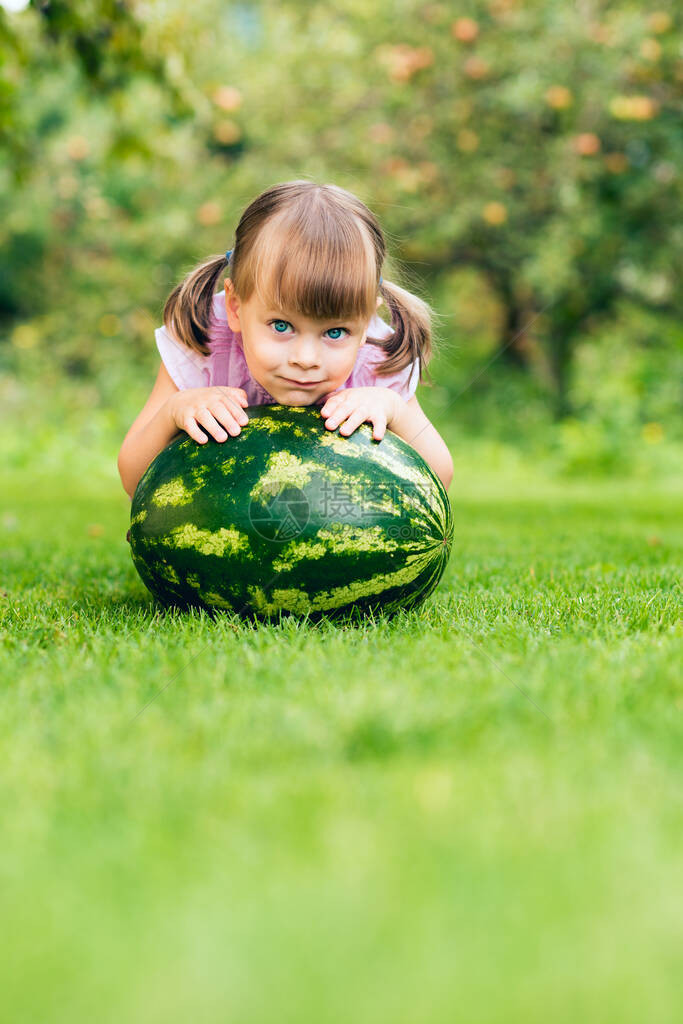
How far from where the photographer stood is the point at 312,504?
271 centimetres

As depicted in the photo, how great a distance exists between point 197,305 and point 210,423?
0.59 meters

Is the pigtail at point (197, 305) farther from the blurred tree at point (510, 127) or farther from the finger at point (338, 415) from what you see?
the blurred tree at point (510, 127)

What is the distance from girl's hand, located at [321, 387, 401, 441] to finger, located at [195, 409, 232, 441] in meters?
0.32

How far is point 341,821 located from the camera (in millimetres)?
1459

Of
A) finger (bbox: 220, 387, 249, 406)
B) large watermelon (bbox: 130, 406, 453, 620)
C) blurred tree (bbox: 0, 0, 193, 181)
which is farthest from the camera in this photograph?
blurred tree (bbox: 0, 0, 193, 181)

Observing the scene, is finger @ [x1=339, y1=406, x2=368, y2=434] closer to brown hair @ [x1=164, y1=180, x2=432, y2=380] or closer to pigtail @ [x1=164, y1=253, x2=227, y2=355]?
brown hair @ [x1=164, y1=180, x2=432, y2=380]

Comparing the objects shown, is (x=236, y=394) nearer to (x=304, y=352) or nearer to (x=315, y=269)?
(x=304, y=352)

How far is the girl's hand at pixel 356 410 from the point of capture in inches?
112

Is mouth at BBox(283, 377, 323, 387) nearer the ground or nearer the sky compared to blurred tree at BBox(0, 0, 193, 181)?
nearer the ground

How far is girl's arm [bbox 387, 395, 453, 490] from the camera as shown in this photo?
125 inches

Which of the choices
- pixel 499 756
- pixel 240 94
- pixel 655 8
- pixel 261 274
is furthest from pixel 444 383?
pixel 499 756

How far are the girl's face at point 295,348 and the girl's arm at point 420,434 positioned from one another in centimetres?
30

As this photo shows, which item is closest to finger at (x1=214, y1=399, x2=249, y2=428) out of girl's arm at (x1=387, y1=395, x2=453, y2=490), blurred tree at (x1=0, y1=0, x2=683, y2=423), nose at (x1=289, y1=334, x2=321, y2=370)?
nose at (x1=289, y1=334, x2=321, y2=370)

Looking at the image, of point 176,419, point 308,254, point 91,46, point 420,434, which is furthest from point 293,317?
point 91,46
